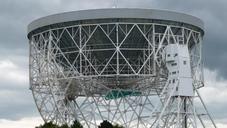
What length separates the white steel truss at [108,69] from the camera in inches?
2638

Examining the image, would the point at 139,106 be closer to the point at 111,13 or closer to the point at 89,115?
the point at 89,115

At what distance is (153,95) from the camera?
241 ft

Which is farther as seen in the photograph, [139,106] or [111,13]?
[139,106]

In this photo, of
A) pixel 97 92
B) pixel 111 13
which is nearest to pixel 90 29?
pixel 111 13

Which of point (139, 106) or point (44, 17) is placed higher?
point (44, 17)

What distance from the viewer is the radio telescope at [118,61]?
2618 inches

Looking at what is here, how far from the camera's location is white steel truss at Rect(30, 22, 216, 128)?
6700 cm

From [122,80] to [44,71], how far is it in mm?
6761

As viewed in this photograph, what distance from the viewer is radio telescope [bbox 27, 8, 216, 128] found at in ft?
218

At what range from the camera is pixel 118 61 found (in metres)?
66.5

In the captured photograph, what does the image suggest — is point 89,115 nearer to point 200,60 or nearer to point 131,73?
point 131,73

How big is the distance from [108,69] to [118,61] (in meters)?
1.94

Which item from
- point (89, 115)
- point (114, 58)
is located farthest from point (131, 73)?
point (89, 115)

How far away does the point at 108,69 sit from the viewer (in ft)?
224
